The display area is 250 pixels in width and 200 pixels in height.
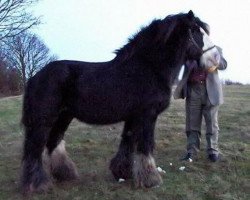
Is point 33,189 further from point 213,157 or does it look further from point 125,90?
point 213,157

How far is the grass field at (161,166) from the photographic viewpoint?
6.64 meters

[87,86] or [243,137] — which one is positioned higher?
[87,86]

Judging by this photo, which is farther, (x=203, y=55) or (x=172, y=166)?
(x=172, y=166)

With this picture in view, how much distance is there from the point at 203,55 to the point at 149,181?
6.51ft

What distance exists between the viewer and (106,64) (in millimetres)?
6828

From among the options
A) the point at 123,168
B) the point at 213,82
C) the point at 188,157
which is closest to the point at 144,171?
the point at 123,168

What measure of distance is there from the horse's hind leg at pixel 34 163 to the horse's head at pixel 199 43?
7.70 ft

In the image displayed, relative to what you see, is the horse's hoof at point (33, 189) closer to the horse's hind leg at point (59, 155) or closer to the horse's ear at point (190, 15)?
the horse's hind leg at point (59, 155)

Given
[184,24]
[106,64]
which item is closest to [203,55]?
[184,24]

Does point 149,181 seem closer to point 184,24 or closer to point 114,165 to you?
point 114,165

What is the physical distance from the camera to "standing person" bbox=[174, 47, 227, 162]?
7.81 m

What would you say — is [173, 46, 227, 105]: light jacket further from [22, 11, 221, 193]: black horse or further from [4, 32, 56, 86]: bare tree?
[4, 32, 56, 86]: bare tree

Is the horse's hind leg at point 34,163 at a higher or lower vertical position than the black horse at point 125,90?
lower

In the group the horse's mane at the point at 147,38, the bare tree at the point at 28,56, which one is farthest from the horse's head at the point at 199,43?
the bare tree at the point at 28,56
